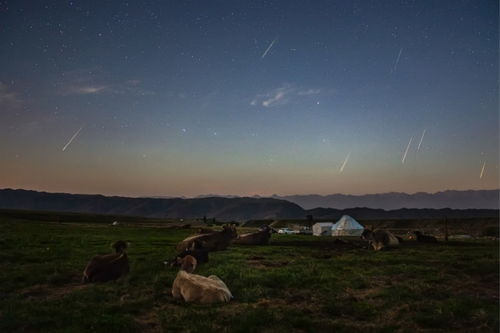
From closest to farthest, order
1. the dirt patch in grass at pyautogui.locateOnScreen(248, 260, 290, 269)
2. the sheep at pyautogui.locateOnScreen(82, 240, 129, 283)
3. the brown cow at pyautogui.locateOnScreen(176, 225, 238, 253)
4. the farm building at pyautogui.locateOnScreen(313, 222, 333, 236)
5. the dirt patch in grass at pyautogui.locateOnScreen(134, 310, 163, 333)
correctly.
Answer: the dirt patch in grass at pyautogui.locateOnScreen(134, 310, 163, 333) < the sheep at pyautogui.locateOnScreen(82, 240, 129, 283) < the dirt patch in grass at pyautogui.locateOnScreen(248, 260, 290, 269) < the brown cow at pyautogui.locateOnScreen(176, 225, 238, 253) < the farm building at pyautogui.locateOnScreen(313, 222, 333, 236)

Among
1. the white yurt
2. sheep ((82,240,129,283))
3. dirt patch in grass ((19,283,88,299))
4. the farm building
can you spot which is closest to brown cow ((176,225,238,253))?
sheep ((82,240,129,283))

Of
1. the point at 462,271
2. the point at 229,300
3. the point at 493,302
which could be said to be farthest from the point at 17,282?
the point at 462,271

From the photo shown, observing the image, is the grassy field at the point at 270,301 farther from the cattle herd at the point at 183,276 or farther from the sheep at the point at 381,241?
the sheep at the point at 381,241

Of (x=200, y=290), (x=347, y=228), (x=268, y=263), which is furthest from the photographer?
(x=347, y=228)

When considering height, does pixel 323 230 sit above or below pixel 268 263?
below

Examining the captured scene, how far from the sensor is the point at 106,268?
14508 millimetres

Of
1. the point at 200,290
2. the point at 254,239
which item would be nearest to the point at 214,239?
the point at 254,239

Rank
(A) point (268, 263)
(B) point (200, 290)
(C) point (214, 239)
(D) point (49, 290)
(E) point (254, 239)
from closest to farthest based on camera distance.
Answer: (B) point (200, 290) < (D) point (49, 290) < (A) point (268, 263) < (C) point (214, 239) < (E) point (254, 239)

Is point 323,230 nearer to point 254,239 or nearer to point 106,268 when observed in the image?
point 254,239

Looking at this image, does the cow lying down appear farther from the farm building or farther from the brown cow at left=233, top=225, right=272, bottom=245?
the farm building

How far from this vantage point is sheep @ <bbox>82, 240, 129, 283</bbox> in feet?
46.5

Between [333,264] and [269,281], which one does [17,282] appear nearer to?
[269,281]

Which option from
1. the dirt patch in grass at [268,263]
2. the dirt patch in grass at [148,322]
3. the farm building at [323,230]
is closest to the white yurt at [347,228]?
the farm building at [323,230]

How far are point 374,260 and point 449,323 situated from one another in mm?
12029
